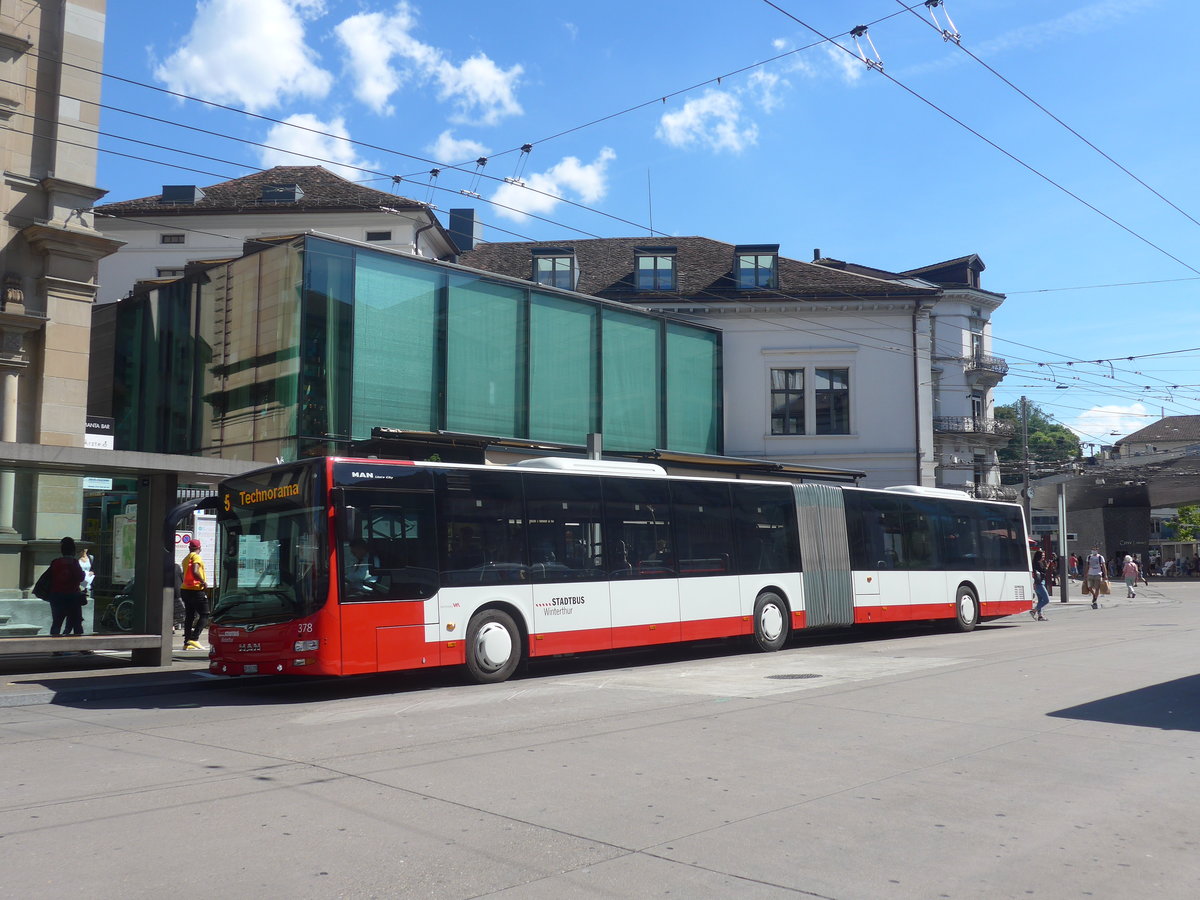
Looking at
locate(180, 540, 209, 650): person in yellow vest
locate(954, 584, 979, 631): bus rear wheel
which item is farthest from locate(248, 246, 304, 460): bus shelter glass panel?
locate(954, 584, 979, 631): bus rear wheel

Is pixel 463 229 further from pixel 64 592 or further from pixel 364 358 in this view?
pixel 64 592

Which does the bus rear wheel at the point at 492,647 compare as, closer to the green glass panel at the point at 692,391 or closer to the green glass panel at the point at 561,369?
the green glass panel at the point at 561,369

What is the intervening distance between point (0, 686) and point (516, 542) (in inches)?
261

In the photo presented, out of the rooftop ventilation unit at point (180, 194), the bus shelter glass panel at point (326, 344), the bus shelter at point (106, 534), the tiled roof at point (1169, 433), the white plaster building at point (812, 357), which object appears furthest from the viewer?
the tiled roof at point (1169, 433)

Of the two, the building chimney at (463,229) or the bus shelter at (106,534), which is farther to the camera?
the building chimney at (463,229)

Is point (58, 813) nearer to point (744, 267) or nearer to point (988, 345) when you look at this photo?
point (744, 267)

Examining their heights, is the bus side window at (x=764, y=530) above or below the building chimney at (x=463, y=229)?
below

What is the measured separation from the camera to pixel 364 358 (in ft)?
74.9

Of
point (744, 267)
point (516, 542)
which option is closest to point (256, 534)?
point (516, 542)

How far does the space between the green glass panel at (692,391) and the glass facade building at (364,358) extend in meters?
0.33

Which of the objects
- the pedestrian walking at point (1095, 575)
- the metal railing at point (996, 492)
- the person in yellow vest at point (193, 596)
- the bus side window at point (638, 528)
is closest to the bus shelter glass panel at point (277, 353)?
the person in yellow vest at point (193, 596)

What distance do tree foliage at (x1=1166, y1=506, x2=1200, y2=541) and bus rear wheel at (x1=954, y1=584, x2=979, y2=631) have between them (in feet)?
217

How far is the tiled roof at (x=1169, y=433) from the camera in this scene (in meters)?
104

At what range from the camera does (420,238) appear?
135 ft
